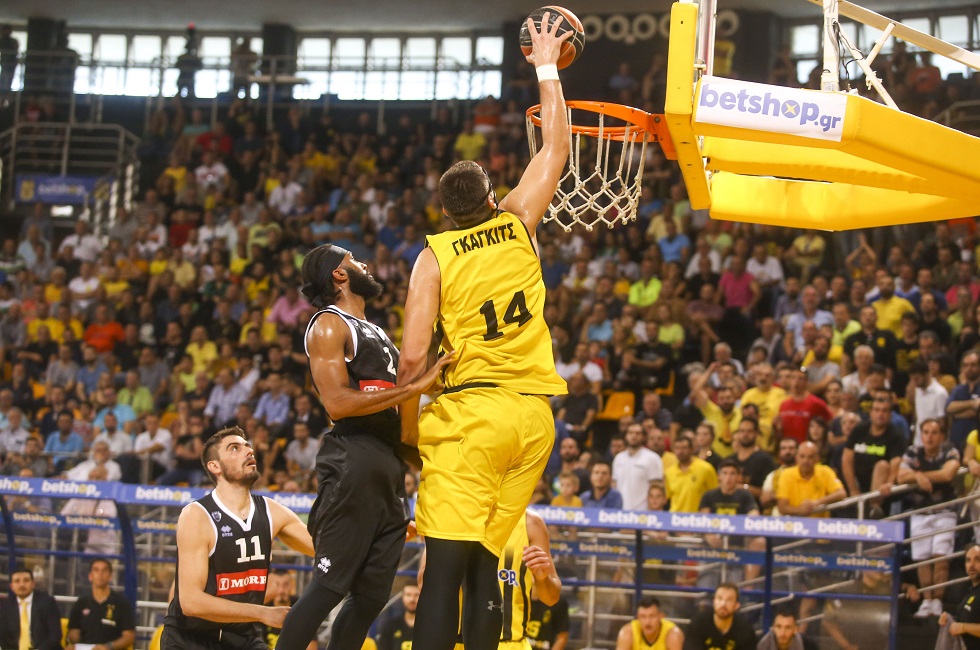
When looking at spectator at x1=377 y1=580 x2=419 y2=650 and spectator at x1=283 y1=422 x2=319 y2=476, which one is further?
spectator at x1=283 y1=422 x2=319 y2=476

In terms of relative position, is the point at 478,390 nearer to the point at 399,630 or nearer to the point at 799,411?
the point at 399,630

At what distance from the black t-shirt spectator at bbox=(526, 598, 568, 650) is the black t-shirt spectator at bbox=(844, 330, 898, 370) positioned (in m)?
4.47

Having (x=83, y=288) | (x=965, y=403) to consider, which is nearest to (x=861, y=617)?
(x=965, y=403)

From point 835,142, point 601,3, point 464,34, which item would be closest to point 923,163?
point 835,142

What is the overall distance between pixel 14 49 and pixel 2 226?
3.81m

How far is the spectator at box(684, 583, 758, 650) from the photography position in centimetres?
918

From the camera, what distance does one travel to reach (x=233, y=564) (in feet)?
20.3

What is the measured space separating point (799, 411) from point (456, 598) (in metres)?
7.58

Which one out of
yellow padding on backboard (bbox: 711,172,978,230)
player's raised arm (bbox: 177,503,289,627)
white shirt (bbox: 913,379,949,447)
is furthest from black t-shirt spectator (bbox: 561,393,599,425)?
player's raised arm (bbox: 177,503,289,627)

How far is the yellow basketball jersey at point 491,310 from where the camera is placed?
15.3 feet

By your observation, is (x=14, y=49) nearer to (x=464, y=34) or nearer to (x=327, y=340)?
(x=464, y=34)

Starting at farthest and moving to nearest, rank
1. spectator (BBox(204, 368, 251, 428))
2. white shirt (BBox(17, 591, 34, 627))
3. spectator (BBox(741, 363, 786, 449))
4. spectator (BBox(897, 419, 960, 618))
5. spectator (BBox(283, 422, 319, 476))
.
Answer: spectator (BBox(204, 368, 251, 428)), spectator (BBox(283, 422, 319, 476)), spectator (BBox(741, 363, 786, 449)), white shirt (BBox(17, 591, 34, 627)), spectator (BBox(897, 419, 960, 618))

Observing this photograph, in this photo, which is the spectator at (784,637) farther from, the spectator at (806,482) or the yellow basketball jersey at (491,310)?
the yellow basketball jersey at (491,310)

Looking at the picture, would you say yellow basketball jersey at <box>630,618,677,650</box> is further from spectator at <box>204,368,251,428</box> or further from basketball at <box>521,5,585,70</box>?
spectator at <box>204,368,251,428</box>
